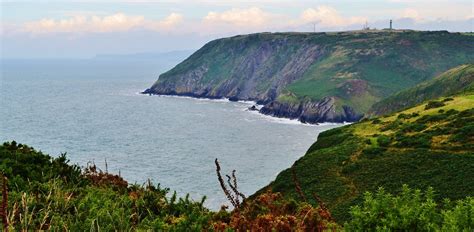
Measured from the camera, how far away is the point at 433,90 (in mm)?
145250

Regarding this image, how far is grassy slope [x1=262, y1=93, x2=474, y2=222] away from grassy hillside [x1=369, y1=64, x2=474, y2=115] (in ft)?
165

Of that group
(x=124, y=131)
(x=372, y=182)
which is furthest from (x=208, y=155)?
(x=372, y=182)

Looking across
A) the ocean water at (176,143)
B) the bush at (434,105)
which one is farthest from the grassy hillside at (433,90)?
the bush at (434,105)

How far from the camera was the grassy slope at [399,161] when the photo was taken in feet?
171

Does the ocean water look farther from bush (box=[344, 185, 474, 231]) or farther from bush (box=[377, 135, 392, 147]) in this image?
bush (box=[344, 185, 474, 231])

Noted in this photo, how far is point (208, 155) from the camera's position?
122625 millimetres

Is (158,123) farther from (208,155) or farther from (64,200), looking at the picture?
(64,200)

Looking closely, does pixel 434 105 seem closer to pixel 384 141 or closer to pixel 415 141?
pixel 384 141

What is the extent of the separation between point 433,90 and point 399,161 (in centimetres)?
9335

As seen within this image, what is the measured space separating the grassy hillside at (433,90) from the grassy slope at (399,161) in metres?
50.2

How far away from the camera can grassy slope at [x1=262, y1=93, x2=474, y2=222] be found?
2050 inches

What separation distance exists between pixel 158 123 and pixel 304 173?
4493 inches

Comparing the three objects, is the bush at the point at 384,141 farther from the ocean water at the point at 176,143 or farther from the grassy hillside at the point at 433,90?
the grassy hillside at the point at 433,90

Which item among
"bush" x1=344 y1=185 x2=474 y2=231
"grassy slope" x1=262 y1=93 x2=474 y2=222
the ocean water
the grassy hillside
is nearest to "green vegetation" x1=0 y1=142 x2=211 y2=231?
"bush" x1=344 y1=185 x2=474 y2=231
